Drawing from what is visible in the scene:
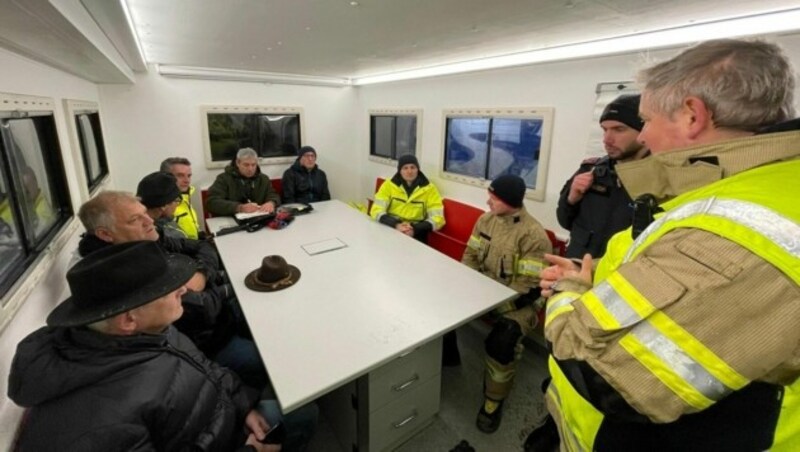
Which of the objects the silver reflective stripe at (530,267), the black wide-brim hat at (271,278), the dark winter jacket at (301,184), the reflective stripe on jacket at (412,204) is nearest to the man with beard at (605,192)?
the silver reflective stripe at (530,267)

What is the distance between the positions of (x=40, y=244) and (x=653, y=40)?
3.33 metres

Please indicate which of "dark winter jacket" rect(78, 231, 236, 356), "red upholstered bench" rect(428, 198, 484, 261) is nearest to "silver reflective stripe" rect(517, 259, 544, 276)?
"red upholstered bench" rect(428, 198, 484, 261)

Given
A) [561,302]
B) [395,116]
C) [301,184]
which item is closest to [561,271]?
[561,302]

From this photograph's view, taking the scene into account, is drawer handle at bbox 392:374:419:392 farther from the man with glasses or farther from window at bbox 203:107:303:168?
window at bbox 203:107:303:168

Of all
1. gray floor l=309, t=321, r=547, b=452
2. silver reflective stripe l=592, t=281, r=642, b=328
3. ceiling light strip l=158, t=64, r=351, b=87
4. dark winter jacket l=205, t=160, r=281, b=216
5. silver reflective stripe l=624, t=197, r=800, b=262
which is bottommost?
gray floor l=309, t=321, r=547, b=452

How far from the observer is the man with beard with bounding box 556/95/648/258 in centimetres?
147

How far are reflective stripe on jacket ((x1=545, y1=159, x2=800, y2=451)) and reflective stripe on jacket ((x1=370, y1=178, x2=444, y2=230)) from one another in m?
2.46

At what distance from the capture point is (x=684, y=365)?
52 centimetres

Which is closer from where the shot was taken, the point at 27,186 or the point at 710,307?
the point at 710,307

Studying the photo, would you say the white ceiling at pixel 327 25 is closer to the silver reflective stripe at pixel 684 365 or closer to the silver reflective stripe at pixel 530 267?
the silver reflective stripe at pixel 530 267

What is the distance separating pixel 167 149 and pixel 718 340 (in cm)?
471

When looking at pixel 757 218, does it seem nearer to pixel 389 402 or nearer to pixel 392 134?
pixel 389 402

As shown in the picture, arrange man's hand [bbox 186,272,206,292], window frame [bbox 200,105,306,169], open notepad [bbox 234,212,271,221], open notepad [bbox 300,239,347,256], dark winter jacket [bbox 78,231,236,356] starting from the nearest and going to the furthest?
dark winter jacket [bbox 78,231,236,356] → man's hand [bbox 186,272,206,292] → open notepad [bbox 300,239,347,256] → open notepad [bbox 234,212,271,221] → window frame [bbox 200,105,306,169]

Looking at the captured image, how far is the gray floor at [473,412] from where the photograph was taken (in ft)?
5.62
